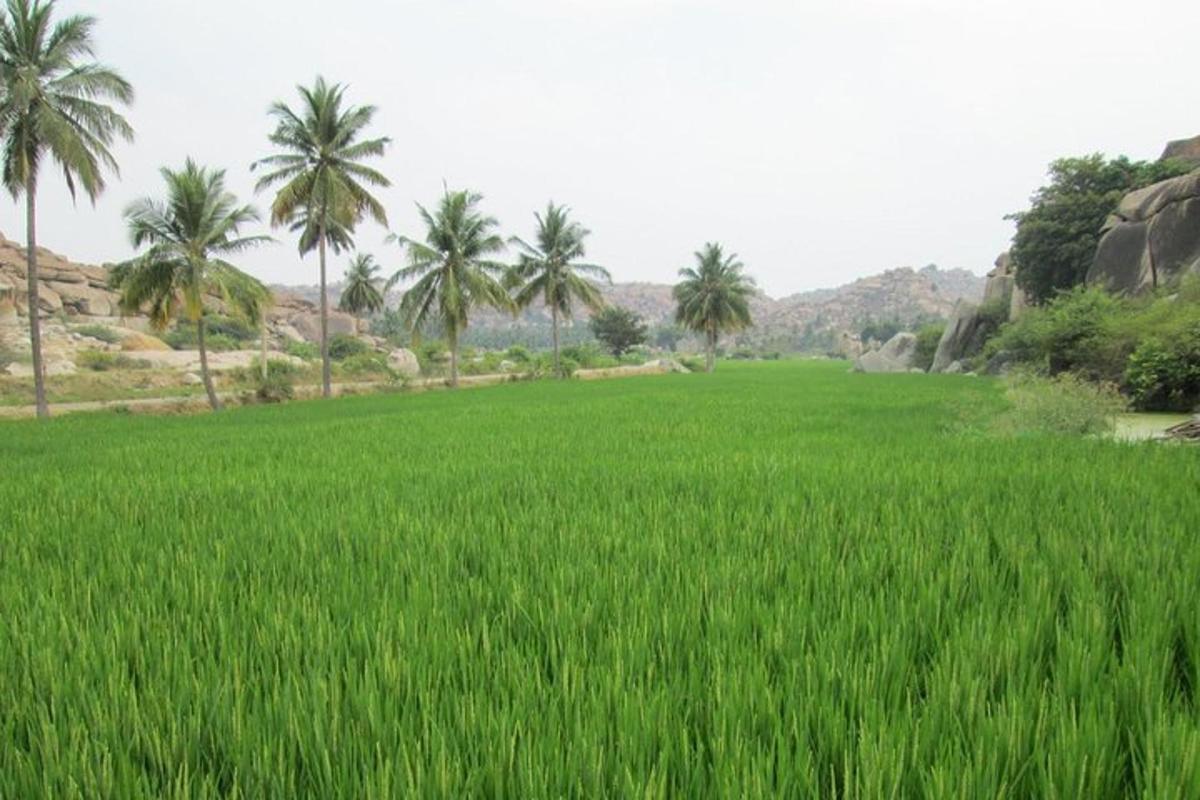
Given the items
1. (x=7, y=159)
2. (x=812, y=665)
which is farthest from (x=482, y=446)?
(x=7, y=159)

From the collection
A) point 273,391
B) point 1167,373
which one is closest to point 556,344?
point 273,391

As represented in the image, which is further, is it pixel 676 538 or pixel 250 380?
pixel 250 380

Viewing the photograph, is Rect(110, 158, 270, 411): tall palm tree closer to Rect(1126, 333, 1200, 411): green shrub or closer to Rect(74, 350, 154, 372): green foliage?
Rect(74, 350, 154, 372): green foliage

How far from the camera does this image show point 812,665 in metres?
1.49

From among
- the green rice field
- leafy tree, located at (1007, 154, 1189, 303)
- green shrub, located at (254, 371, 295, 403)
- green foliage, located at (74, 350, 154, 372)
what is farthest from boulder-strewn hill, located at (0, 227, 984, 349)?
the green rice field

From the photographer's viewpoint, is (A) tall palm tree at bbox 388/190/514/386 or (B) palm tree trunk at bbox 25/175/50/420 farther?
(A) tall palm tree at bbox 388/190/514/386

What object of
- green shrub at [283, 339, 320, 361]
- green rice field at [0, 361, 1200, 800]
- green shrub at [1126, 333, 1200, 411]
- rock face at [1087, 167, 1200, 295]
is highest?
rock face at [1087, 167, 1200, 295]

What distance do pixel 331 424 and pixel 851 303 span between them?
168150 mm

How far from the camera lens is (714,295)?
4531cm

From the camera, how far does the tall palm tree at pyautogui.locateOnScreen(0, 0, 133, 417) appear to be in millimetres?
14938

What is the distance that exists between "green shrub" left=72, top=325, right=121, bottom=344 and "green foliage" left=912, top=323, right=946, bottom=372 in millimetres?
53094

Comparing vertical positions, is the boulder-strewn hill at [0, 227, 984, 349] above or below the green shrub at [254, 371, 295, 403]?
above

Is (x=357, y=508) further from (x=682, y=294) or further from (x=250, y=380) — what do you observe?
(x=682, y=294)

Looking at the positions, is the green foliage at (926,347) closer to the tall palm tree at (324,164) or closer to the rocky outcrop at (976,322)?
the rocky outcrop at (976,322)
